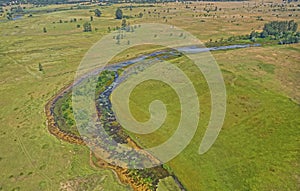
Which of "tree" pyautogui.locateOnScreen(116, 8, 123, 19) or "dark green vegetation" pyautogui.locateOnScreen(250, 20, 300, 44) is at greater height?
"dark green vegetation" pyautogui.locateOnScreen(250, 20, 300, 44)

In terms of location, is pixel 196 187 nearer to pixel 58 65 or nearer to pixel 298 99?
pixel 298 99

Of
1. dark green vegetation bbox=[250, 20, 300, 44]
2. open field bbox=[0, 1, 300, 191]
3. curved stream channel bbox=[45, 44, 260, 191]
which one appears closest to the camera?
open field bbox=[0, 1, 300, 191]

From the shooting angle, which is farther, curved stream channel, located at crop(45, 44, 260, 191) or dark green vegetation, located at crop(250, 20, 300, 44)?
dark green vegetation, located at crop(250, 20, 300, 44)

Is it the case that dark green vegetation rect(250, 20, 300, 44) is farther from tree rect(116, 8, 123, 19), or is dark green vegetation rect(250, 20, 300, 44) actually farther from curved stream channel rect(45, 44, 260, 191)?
tree rect(116, 8, 123, 19)

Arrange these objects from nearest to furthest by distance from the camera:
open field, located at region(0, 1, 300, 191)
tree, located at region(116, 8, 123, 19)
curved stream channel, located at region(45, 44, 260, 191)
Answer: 1. open field, located at region(0, 1, 300, 191)
2. curved stream channel, located at region(45, 44, 260, 191)
3. tree, located at region(116, 8, 123, 19)

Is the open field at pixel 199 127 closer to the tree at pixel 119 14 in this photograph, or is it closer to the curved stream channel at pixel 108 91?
the curved stream channel at pixel 108 91

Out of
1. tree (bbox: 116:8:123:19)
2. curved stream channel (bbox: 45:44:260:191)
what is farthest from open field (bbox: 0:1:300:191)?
tree (bbox: 116:8:123:19)

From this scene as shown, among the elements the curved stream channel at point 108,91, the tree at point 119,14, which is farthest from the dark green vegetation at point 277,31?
the tree at point 119,14

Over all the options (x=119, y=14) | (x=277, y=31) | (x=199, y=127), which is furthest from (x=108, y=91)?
(x=119, y=14)

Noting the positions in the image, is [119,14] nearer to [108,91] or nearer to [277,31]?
[277,31]
